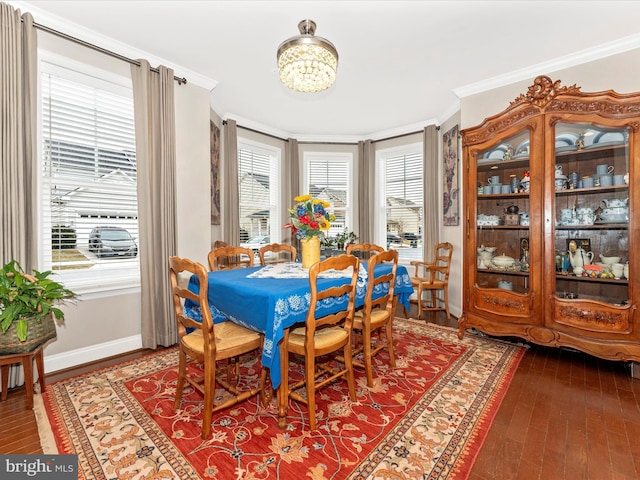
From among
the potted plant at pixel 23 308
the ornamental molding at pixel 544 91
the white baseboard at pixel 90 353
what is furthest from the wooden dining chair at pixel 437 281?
the potted plant at pixel 23 308

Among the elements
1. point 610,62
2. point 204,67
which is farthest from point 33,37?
point 610,62

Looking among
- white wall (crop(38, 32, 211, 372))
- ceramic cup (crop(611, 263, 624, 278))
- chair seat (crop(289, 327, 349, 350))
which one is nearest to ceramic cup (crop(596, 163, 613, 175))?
ceramic cup (crop(611, 263, 624, 278))

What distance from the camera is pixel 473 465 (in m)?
1.60

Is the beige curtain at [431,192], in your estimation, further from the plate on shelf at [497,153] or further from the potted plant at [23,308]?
the potted plant at [23,308]

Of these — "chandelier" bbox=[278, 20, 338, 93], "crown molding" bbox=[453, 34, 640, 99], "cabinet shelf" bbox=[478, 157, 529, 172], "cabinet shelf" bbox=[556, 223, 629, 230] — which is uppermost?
"crown molding" bbox=[453, 34, 640, 99]

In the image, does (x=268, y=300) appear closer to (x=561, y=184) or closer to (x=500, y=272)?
(x=500, y=272)

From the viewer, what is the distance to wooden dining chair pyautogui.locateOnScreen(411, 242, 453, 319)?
424 centimetres

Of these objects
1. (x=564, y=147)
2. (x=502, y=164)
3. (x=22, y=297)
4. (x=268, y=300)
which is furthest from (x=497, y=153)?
(x=22, y=297)

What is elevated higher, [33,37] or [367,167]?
[33,37]

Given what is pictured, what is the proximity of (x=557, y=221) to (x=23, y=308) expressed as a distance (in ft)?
13.8

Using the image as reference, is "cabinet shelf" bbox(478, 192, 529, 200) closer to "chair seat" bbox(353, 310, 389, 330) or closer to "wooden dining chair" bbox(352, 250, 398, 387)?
"wooden dining chair" bbox(352, 250, 398, 387)

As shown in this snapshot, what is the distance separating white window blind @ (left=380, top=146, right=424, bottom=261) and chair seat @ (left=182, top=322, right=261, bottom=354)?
3806 millimetres

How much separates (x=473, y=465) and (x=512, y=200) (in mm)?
2485

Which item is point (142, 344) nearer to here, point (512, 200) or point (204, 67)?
point (204, 67)
